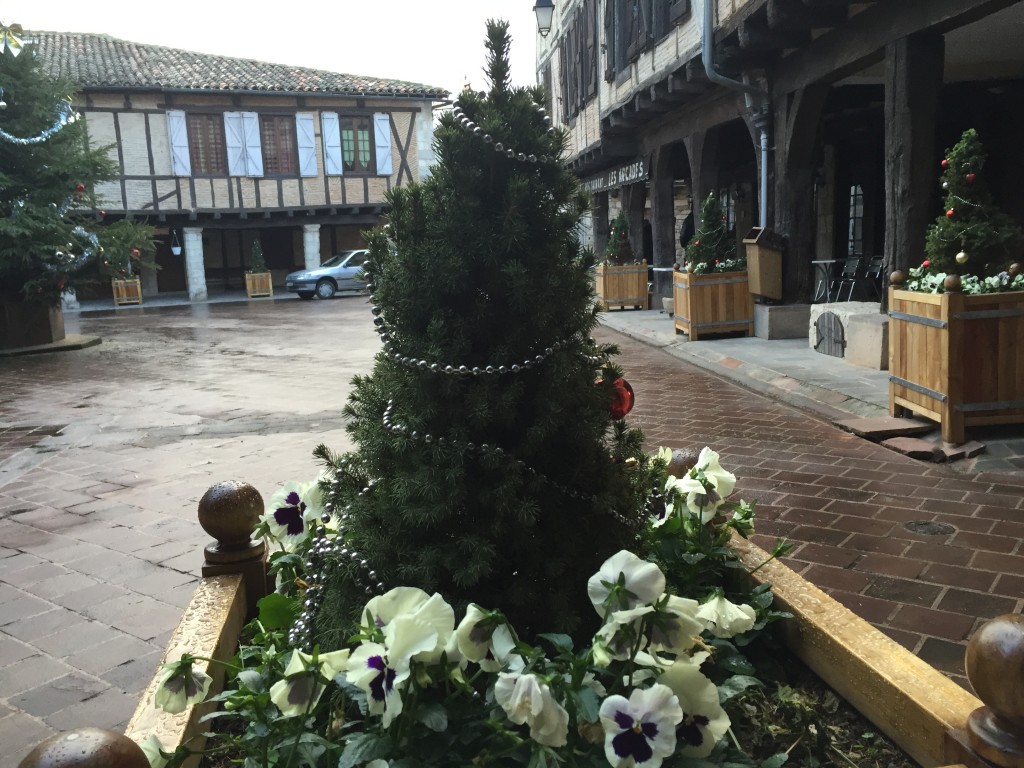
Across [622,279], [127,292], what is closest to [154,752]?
[622,279]

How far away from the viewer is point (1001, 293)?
16.2 feet

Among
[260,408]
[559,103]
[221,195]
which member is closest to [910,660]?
[260,408]

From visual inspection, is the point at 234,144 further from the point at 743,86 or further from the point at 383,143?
the point at 743,86

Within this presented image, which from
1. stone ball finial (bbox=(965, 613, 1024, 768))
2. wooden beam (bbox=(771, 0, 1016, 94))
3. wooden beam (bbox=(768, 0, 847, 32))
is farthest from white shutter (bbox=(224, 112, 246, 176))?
stone ball finial (bbox=(965, 613, 1024, 768))

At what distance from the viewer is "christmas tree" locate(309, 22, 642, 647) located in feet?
5.19

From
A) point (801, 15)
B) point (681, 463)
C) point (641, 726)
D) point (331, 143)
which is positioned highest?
point (331, 143)

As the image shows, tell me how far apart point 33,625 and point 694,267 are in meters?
9.11

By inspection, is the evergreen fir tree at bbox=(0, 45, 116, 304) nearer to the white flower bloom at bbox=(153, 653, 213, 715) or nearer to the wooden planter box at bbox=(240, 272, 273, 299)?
the wooden planter box at bbox=(240, 272, 273, 299)

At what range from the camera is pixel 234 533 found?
7.33ft

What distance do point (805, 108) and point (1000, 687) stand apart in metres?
9.54

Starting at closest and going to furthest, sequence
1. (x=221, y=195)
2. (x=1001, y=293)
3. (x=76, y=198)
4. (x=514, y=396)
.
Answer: (x=514, y=396)
(x=1001, y=293)
(x=76, y=198)
(x=221, y=195)

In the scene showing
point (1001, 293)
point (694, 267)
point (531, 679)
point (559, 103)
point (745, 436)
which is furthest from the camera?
point (559, 103)

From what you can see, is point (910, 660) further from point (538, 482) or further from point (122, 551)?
point (122, 551)

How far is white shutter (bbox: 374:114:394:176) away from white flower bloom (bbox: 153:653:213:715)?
90.2 ft
